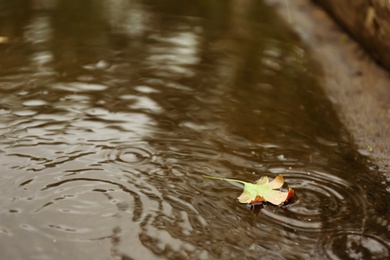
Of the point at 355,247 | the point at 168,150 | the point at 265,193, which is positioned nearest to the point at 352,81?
the point at 168,150

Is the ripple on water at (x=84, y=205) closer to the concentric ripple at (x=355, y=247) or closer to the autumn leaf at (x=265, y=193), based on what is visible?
the autumn leaf at (x=265, y=193)

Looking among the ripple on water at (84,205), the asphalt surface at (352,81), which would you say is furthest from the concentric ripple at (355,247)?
the ripple on water at (84,205)

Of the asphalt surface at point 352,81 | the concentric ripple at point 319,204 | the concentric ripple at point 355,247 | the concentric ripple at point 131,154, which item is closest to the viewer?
the concentric ripple at point 355,247

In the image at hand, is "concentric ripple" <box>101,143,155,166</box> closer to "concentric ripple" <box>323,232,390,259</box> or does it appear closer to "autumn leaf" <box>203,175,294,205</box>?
"autumn leaf" <box>203,175,294,205</box>

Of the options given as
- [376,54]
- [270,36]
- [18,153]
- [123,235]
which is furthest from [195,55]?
[123,235]

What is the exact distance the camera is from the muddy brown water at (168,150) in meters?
2.25

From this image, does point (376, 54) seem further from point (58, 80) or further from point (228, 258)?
point (228, 258)

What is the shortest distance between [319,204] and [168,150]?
78cm

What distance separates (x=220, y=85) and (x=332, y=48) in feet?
4.61

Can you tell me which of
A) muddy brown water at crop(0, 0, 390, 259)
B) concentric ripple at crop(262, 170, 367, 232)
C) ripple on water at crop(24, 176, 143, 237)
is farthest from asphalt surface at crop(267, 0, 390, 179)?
ripple on water at crop(24, 176, 143, 237)

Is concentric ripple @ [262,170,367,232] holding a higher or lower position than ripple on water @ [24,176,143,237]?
lower

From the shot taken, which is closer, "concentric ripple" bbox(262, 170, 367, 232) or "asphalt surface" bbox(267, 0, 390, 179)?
Result: "concentric ripple" bbox(262, 170, 367, 232)

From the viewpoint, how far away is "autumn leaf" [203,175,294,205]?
2508 mm

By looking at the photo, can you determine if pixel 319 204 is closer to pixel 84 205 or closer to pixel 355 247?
pixel 355 247
